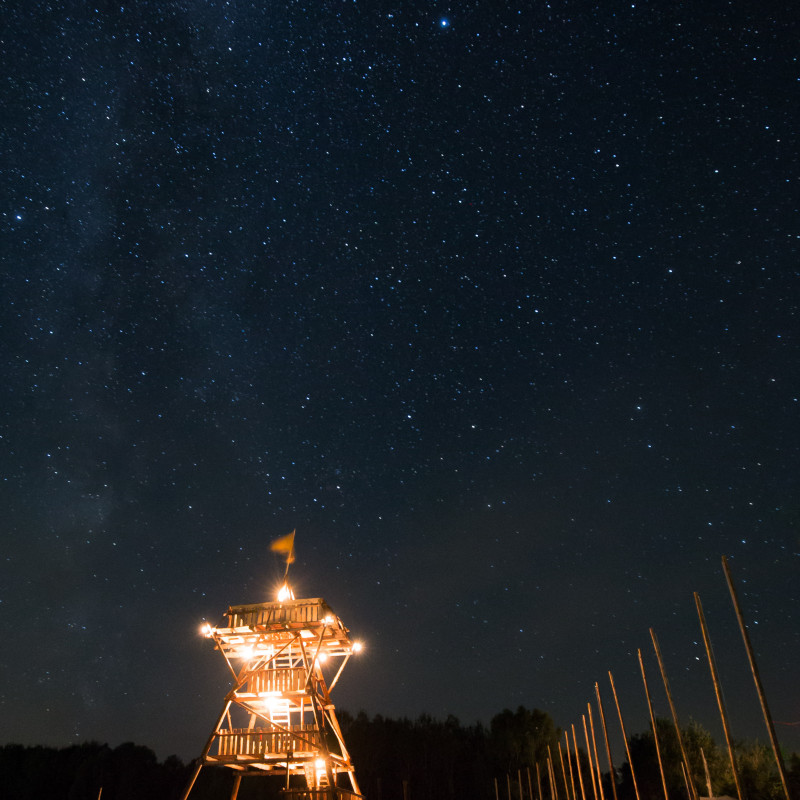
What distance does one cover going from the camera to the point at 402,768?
→ 66125mm

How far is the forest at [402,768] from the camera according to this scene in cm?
6275

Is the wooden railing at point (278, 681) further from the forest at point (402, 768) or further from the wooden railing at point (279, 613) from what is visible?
the forest at point (402, 768)

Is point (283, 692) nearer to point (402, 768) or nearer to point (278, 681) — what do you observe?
point (278, 681)

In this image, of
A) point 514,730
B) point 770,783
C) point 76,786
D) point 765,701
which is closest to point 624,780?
point 514,730

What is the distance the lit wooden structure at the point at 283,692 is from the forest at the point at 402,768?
1607 inches

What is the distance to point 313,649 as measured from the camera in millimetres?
26531

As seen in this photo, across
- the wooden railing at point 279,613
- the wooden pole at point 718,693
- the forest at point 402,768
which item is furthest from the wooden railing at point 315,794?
the forest at point 402,768

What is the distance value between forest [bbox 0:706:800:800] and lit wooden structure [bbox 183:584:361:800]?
40.8m

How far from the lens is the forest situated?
206ft

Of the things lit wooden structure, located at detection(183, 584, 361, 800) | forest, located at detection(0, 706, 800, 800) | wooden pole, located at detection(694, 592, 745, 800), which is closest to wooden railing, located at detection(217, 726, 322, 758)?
lit wooden structure, located at detection(183, 584, 361, 800)

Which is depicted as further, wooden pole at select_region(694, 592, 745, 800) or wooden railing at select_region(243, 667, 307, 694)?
wooden railing at select_region(243, 667, 307, 694)

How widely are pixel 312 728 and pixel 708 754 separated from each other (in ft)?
155

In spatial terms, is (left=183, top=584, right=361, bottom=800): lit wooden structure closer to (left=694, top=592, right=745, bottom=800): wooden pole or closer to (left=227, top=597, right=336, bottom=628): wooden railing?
(left=227, top=597, right=336, bottom=628): wooden railing

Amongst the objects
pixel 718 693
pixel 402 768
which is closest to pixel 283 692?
pixel 718 693
